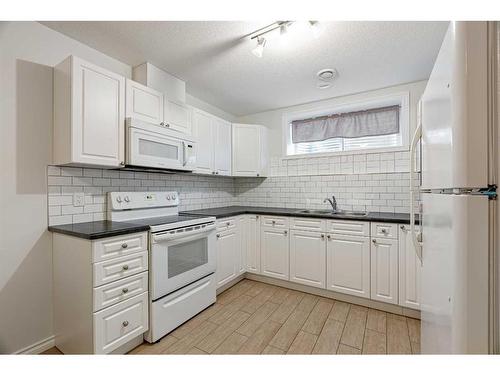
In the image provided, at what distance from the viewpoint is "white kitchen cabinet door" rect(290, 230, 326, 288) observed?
2.54 metres

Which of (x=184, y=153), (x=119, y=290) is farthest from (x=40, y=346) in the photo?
(x=184, y=153)

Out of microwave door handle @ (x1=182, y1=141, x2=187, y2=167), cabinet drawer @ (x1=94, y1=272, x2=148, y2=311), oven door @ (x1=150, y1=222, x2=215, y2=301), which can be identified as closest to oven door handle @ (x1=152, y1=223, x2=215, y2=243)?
oven door @ (x1=150, y1=222, x2=215, y2=301)

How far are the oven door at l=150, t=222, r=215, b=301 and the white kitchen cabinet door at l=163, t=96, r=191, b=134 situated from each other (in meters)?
1.03

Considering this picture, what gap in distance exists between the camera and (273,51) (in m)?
2.06

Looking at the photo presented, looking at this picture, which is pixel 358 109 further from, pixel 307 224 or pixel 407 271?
pixel 407 271

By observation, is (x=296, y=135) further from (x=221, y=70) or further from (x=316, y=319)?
(x=316, y=319)

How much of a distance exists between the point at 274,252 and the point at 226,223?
682 mm

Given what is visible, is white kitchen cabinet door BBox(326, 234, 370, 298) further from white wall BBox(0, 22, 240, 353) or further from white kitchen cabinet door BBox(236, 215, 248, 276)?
white wall BBox(0, 22, 240, 353)

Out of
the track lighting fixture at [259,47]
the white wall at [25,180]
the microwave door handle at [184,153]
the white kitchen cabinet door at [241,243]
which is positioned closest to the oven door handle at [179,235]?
the white kitchen cabinet door at [241,243]

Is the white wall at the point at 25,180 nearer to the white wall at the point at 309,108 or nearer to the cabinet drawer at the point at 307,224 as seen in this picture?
the cabinet drawer at the point at 307,224

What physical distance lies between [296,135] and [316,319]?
232 cm

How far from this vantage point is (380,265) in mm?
2252

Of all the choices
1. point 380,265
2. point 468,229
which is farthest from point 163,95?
point 380,265

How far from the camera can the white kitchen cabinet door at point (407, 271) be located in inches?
82.7
